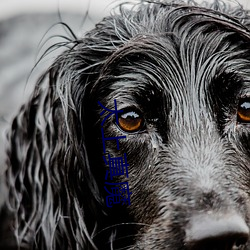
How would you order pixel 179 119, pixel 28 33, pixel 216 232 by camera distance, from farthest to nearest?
pixel 28 33, pixel 179 119, pixel 216 232

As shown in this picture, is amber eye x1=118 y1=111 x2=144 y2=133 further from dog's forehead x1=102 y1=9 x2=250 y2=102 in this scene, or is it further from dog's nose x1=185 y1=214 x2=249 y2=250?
dog's nose x1=185 y1=214 x2=249 y2=250

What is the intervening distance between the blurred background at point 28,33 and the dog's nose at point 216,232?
2.88ft

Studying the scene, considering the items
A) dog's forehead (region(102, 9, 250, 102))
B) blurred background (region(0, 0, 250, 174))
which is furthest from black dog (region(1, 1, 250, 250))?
blurred background (region(0, 0, 250, 174))

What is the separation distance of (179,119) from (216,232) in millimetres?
448

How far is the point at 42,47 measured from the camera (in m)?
2.86

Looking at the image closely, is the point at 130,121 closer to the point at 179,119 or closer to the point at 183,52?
the point at 179,119

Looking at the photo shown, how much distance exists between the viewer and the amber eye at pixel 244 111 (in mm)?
2416

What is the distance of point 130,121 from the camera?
2.43 meters

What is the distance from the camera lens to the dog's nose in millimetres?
2104

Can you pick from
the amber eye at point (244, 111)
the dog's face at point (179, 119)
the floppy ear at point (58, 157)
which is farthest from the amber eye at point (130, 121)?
the amber eye at point (244, 111)

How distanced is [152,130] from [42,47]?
683 millimetres

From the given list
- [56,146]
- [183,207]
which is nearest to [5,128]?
[56,146]

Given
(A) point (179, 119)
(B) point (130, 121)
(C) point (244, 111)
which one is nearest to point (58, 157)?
(B) point (130, 121)

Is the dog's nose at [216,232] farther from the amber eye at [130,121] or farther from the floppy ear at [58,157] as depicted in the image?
the floppy ear at [58,157]
